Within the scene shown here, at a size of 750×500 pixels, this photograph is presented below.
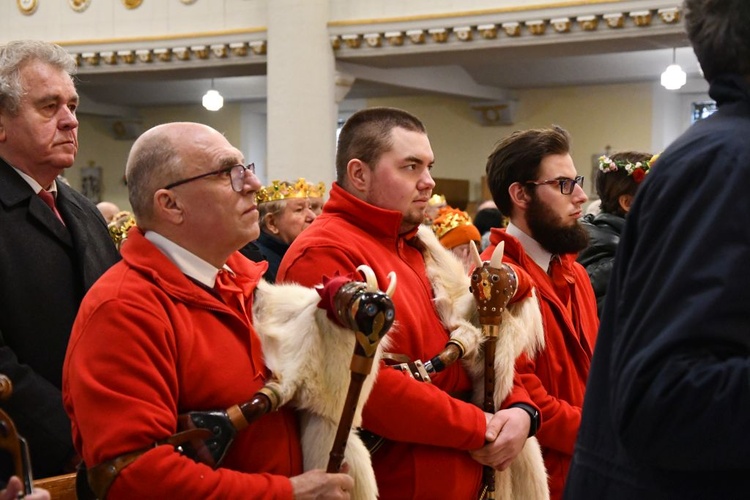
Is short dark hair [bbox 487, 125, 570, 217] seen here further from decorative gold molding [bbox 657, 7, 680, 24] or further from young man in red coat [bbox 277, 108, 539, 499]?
decorative gold molding [bbox 657, 7, 680, 24]

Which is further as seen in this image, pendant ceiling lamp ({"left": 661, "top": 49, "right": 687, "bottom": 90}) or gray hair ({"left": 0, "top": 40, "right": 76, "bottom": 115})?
pendant ceiling lamp ({"left": 661, "top": 49, "right": 687, "bottom": 90})

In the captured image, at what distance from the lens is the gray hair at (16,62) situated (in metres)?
2.96

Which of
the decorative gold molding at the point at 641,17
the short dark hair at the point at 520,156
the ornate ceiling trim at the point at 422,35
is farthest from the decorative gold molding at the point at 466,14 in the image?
the short dark hair at the point at 520,156

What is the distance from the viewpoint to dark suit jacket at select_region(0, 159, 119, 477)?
8.66 feet

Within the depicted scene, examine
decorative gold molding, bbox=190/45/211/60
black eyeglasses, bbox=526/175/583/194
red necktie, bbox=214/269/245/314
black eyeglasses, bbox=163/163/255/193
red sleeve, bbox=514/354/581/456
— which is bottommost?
red sleeve, bbox=514/354/581/456

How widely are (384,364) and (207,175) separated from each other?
0.73m

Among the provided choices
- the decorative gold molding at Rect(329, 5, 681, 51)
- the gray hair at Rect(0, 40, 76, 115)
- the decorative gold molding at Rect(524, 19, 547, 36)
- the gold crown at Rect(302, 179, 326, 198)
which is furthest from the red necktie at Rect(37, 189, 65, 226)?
the decorative gold molding at Rect(524, 19, 547, 36)

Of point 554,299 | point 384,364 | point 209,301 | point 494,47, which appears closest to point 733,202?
point 209,301

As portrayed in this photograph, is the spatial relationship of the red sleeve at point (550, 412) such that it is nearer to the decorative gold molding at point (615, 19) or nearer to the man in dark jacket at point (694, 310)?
the man in dark jacket at point (694, 310)

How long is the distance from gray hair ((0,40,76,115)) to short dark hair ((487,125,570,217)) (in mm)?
1471

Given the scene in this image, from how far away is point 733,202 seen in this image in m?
1.44

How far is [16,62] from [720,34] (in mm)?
2133

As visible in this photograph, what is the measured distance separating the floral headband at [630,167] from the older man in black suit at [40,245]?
7.62 feet

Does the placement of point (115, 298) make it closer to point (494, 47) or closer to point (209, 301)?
point (209, 301)
